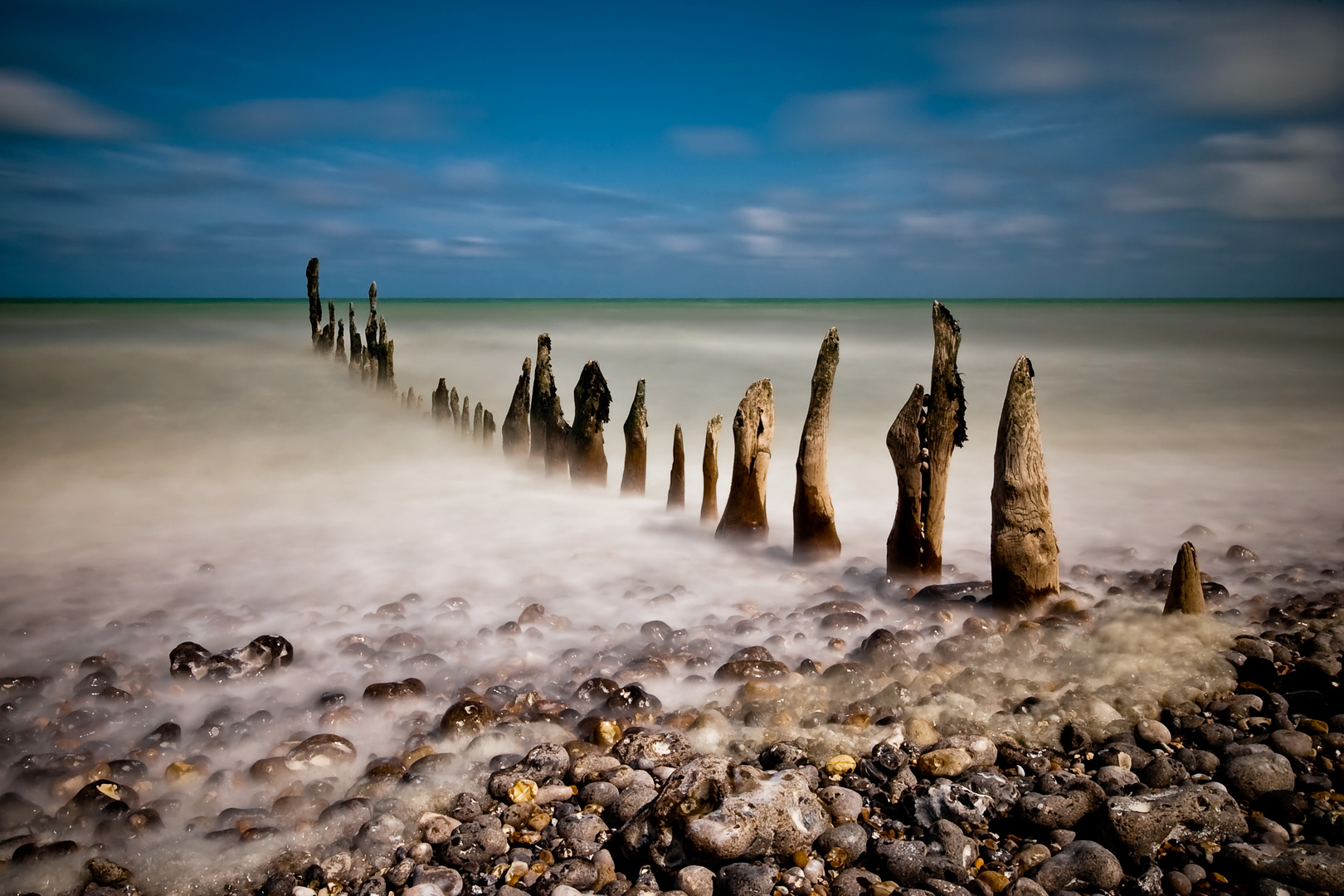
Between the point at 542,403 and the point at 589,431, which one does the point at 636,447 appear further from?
the point at 542,403

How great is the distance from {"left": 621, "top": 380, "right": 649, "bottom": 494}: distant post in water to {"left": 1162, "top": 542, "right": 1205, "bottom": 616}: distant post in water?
15.1 feet

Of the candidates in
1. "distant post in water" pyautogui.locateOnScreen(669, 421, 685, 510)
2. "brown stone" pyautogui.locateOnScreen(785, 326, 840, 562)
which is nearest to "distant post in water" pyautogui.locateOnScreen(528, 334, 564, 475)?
"distant post in water" pyautogui.locateOnScreen(669, 421, 685, 510)

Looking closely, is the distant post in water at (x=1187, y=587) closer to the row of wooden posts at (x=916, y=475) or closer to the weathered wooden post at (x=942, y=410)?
the row of wooden posts at (x=916, y=475)

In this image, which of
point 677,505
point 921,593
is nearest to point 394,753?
point 921,593

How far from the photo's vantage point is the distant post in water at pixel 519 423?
33.2 ft

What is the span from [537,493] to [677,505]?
6.03ft

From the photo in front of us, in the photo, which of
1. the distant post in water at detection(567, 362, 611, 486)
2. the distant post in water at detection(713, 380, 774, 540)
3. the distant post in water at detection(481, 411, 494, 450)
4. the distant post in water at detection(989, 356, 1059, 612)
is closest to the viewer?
the distant post in water at detection(989, 356, 1059, 612)

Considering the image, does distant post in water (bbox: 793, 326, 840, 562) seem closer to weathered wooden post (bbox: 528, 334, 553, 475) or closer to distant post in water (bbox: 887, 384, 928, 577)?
distant post in water (bbox: 887, 384, 928, 577)

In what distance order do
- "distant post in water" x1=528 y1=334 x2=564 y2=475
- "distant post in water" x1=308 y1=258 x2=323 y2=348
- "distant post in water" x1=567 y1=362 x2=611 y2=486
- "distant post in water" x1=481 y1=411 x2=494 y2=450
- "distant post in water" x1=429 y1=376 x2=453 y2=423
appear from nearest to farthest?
"distant post in water" x1=567 y1=362 x2=611 y2=486, "distant post in water" x1=528 y1=334 x2=564 y2=475, "distant post in water" x1=481 y1=411 x2=494 y2=450, "distant post in water" x1=429 y1=376 x2=453 y2=423, "distant post in water" x1=308 y1=258 x2=323 y2=348

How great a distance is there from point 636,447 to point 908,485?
3.31 metres

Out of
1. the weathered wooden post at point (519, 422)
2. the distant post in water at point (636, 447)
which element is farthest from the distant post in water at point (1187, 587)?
the weathered wooden post at point (519, 422)

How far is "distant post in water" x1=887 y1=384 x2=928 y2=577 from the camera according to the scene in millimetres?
5293

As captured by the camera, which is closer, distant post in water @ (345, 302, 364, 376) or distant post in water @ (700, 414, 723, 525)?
distant post in water @ (700, 414, 723, 525)

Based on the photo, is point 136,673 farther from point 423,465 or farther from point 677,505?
point 423,465
